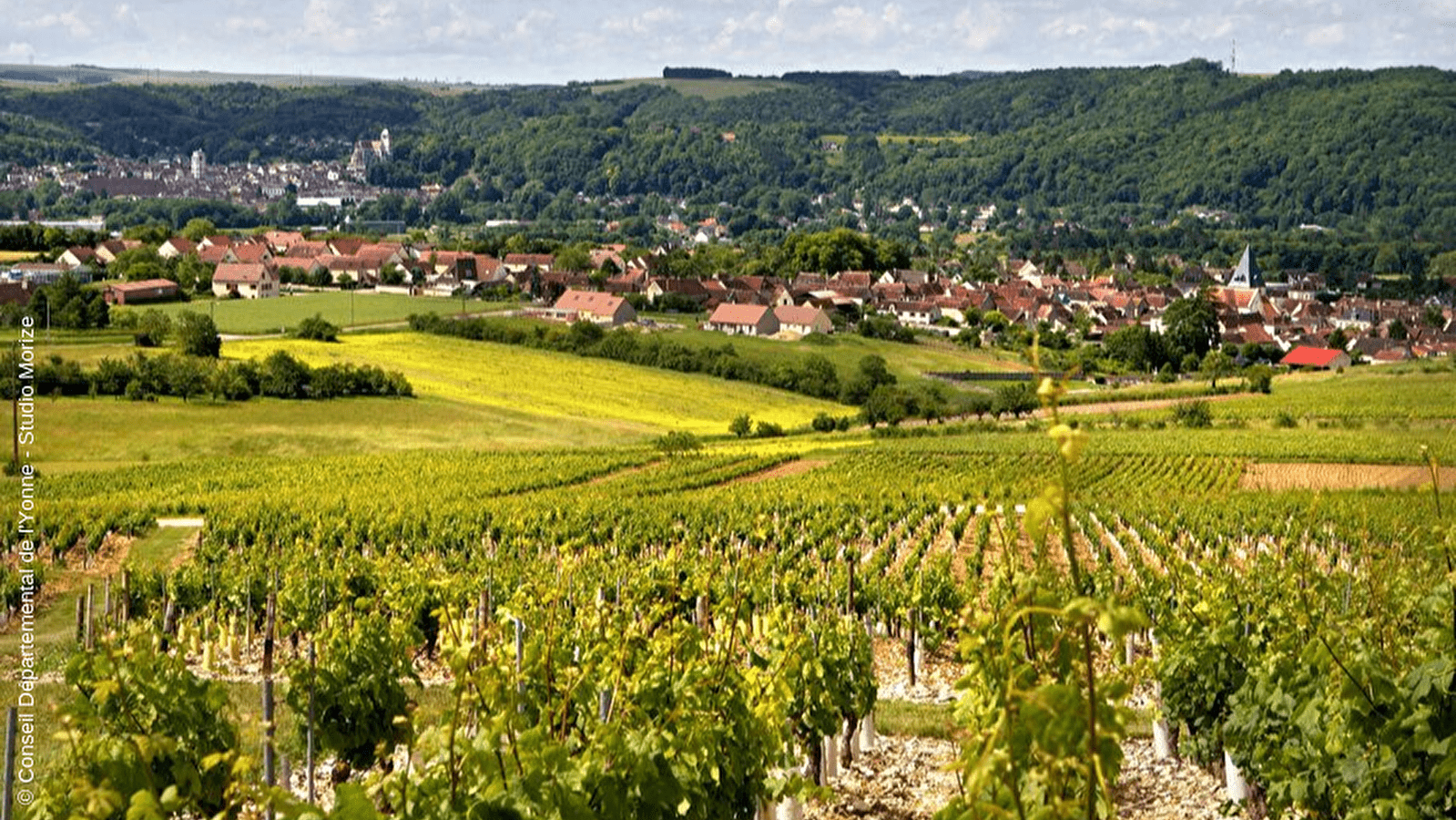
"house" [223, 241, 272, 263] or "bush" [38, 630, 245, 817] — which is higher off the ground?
"bush" [38, 630, 245, 817]

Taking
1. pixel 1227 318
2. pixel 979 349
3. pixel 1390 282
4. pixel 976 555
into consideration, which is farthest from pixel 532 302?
pixel 1390 282

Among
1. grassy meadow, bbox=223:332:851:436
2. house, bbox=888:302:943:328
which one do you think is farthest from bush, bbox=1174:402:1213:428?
house, bbox=888:302:943:328

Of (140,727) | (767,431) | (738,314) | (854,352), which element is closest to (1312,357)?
(854,352)

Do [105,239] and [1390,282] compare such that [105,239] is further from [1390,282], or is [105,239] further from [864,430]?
[1390,282]

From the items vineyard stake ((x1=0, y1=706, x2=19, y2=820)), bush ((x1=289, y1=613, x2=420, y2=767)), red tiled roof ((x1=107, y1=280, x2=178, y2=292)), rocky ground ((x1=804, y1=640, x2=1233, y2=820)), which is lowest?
red tiled roof ((x1=107, y1=280, x2=178, y2=292))

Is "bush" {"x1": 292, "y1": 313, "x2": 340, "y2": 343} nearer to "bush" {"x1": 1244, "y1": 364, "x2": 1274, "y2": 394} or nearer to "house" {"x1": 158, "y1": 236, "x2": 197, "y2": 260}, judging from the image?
"house" {"x1": 158, "y1": 236, "x2": 197, "y2": 260}

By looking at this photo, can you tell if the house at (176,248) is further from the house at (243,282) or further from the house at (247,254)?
the house at (243,282)

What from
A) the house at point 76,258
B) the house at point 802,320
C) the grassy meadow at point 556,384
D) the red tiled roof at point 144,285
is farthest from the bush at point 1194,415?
the house at point 76,258
